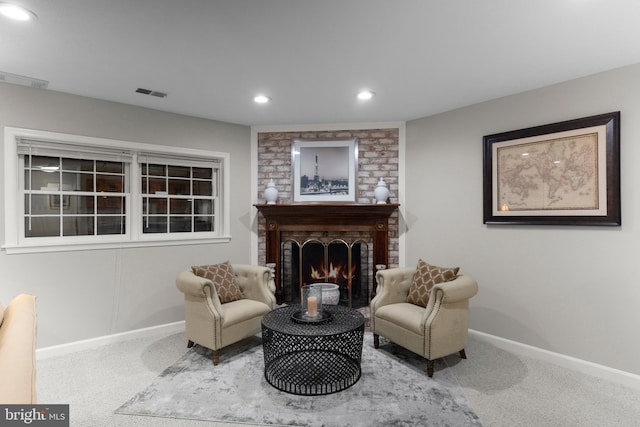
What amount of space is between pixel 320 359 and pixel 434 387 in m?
0.93

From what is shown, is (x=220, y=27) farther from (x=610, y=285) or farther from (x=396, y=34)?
(x=610, y=285)

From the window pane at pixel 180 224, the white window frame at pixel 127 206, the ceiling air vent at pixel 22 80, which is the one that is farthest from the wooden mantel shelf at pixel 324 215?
the ceiling air vent at pixel 22 80

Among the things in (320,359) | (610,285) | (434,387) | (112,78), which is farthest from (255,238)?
(610,285)

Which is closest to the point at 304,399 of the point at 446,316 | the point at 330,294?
the point at 446,316

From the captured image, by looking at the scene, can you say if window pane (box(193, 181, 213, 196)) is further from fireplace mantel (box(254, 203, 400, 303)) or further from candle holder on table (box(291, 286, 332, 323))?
candle holder on table (box(291, 286, 332, 323))

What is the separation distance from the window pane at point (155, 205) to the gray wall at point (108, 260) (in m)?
0.45

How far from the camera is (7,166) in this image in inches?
116

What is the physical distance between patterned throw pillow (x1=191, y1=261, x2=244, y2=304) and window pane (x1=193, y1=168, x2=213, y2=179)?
136 cm

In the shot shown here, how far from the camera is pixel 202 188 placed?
4219 mm

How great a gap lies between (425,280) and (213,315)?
6.49 ft

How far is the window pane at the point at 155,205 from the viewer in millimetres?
3801

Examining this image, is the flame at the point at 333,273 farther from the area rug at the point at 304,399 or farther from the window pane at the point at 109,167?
the window pane at the point at 109,167

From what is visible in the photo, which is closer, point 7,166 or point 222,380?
point 222,380

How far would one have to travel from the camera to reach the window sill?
9.89ft
